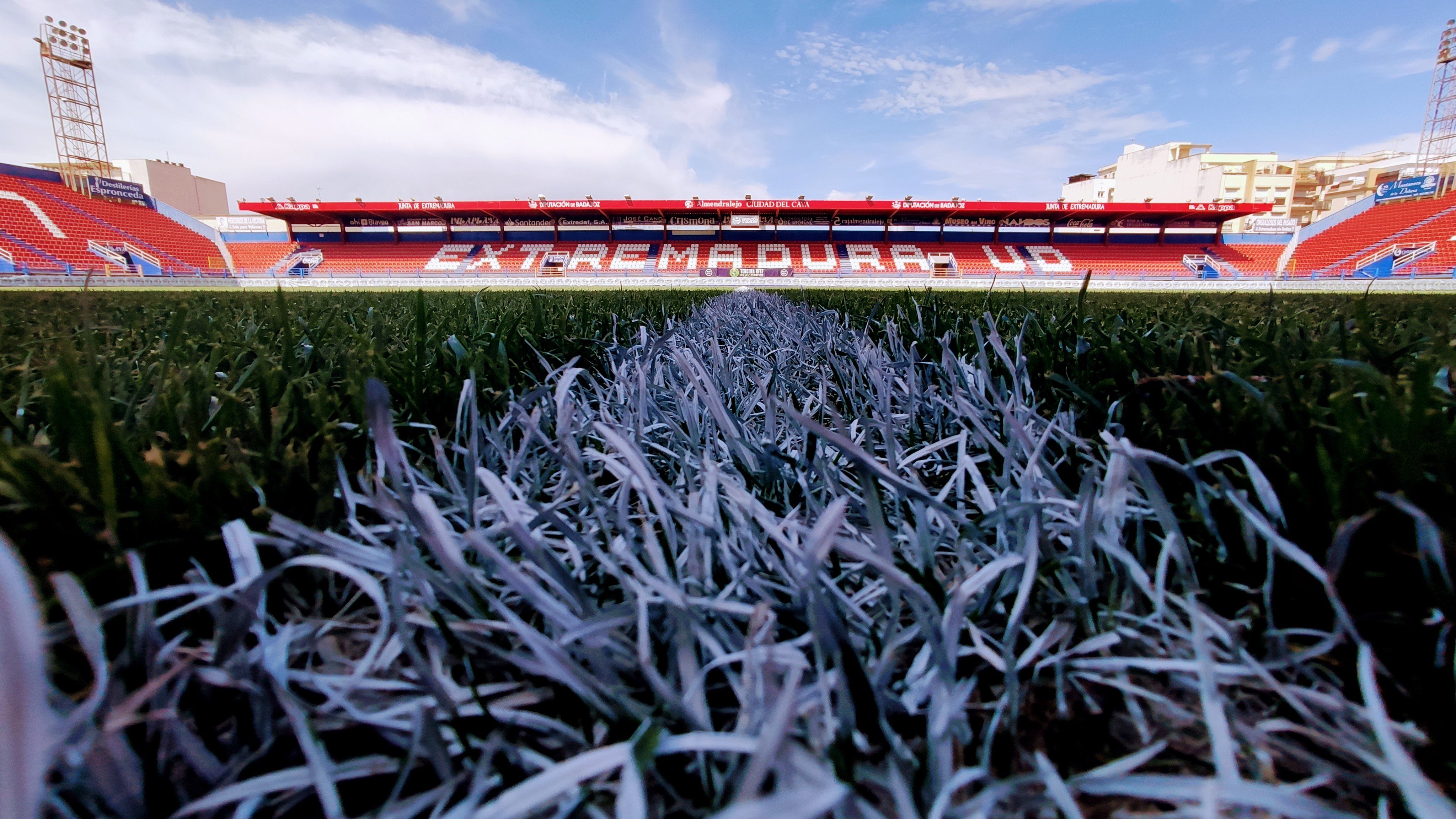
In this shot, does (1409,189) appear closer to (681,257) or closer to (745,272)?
(745,272)

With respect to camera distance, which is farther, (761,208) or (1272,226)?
(1272,226)

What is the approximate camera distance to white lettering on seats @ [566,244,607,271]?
28.8 meters

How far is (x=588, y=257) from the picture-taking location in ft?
96.4

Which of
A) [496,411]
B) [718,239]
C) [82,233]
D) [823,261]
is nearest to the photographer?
[496,411]

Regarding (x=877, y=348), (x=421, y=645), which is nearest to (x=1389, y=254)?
(x=877, y=348)

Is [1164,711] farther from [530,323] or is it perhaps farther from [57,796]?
[530,323]

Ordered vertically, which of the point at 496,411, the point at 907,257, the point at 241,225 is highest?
the point at 241,225

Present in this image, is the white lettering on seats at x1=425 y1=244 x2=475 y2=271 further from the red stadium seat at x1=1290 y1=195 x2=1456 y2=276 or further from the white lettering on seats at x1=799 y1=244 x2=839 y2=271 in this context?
the red stadium seat at x1=1290 y1=195 x2=1456 y2=276

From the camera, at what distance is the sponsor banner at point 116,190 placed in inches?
1043

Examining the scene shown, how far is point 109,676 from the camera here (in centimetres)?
38

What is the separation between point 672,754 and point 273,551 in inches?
17.9

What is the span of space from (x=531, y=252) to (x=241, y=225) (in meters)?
18.5

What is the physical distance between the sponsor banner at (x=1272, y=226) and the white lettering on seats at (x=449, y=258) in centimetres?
4085

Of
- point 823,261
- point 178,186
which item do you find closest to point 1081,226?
point 823,261
